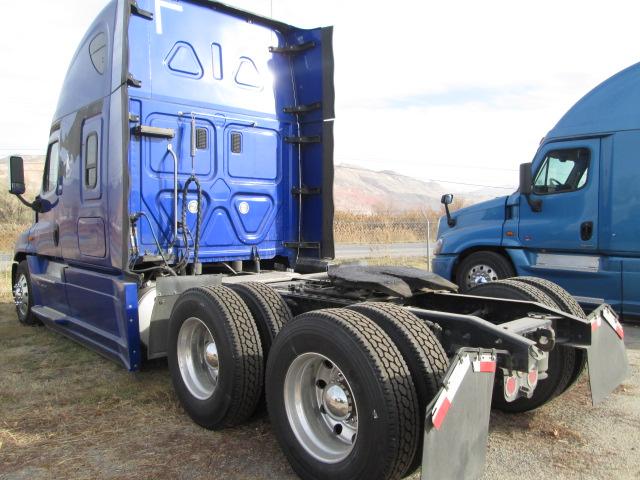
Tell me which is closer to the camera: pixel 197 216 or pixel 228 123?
pixel 197 216

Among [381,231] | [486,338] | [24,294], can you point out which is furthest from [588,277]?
[381,231]

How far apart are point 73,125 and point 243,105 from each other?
176 centimetres

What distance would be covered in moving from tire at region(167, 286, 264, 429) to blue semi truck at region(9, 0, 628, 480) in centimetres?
1

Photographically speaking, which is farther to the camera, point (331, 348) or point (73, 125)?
point (73, 125)

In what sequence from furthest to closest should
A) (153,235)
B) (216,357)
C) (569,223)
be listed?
(569,223) < (153,235) < (216,357)

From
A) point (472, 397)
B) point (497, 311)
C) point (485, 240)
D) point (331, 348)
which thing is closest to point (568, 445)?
point (497, 311)

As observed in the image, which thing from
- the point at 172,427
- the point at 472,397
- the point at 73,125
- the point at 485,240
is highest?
the point at 73,125

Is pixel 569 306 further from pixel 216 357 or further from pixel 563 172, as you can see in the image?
pixel 563 172

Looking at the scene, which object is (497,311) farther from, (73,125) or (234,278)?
(73,125)

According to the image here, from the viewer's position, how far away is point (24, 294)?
7.35 meters

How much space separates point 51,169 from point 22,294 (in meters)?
2.09

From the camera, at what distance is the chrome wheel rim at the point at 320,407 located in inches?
115

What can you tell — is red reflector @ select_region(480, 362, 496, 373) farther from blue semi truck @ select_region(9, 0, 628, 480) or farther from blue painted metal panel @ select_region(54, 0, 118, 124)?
blue painted metal panel @ select_region(54, 0, 118, 124)

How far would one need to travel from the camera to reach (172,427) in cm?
383
